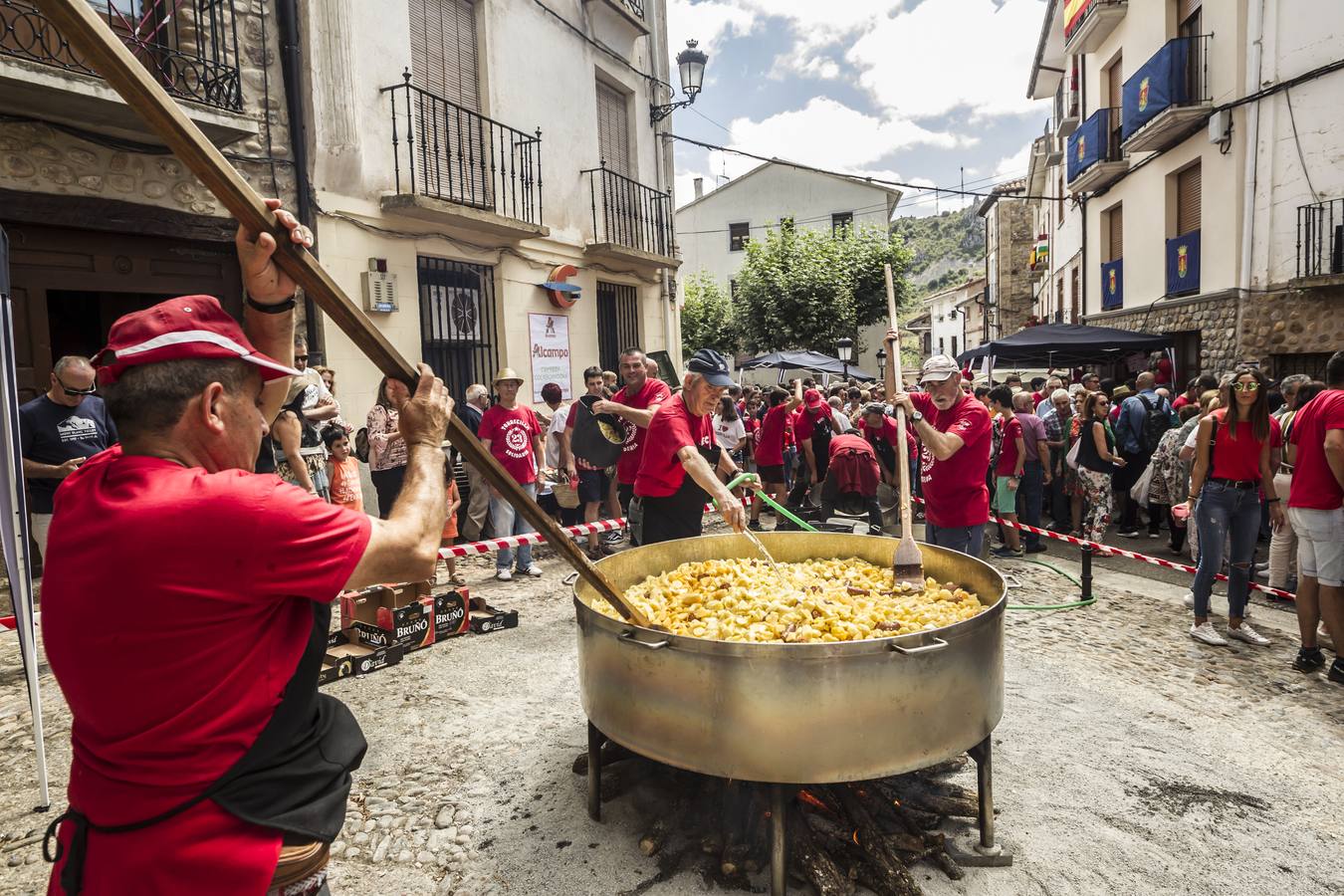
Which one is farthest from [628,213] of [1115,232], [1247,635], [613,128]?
[1115,232]

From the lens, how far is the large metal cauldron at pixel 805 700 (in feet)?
8.96

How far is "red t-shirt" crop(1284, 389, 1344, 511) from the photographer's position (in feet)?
16.2

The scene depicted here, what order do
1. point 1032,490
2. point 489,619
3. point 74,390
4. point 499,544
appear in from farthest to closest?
1. point 1032,490
2. point 499,544
3. point 489,619
4. point 74,390

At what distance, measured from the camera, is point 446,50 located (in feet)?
35.9

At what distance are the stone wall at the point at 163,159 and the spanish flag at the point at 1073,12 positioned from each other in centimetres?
1822

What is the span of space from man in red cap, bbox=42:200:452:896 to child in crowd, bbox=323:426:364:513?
18.4 ft

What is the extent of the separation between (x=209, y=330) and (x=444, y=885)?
2.61 metres

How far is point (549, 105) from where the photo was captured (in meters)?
12.6

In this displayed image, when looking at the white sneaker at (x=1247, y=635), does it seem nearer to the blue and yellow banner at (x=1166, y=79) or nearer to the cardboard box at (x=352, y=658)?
the cardboard box at (x=352, y=658)

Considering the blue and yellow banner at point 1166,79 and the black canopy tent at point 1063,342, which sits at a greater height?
the blue and yellow banner at point 1166,79

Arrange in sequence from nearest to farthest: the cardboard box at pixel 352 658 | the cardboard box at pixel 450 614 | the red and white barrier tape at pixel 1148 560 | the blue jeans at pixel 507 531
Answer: the cardboard box at pixel 352 658 → the cardboard box at pixel 450 614 → the red and white barrier tape at pixel 1148 560 → the blue jeans at pixel 507 531

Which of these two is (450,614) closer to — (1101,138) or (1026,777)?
(1026,777)

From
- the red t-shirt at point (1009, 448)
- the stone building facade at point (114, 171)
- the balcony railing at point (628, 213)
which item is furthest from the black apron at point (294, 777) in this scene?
the balcony railing at point (628, 213)

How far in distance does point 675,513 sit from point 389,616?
7.87 ft
